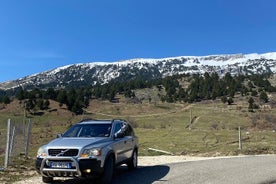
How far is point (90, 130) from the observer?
1160 cm

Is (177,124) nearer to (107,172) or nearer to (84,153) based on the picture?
(107,172)

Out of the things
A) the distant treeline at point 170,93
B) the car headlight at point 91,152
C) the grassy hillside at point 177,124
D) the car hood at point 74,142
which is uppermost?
the distant treeline at point 170,93

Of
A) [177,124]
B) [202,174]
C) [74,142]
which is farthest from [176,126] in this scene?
[74,142]

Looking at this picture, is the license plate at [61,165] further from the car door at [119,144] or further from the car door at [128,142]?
the car door at [128,142]

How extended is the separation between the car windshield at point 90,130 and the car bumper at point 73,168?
1.63m

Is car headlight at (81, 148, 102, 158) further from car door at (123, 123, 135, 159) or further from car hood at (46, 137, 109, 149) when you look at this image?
car door at (123, 123, 135, 159)

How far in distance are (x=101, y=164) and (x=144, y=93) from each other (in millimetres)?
133760

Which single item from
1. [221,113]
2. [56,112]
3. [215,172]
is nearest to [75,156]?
[215,172]

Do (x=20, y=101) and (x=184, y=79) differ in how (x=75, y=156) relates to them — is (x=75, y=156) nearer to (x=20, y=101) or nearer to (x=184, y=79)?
(x=20, y=101)

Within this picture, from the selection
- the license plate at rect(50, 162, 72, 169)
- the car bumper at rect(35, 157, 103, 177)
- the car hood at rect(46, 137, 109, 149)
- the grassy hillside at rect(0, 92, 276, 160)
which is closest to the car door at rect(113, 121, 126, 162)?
the car hood at rect(46, 137, 109, 149)

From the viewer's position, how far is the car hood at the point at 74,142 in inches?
389

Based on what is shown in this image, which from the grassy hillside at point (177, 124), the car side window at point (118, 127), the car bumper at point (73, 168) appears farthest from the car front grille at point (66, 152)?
the grassy hillside at point (177, 124)

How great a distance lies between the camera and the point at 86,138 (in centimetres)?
1080

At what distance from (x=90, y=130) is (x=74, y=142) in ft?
4.56
